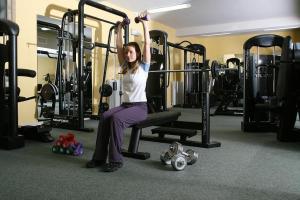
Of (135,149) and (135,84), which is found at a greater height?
(135,84)

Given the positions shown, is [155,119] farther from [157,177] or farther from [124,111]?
[157,177]

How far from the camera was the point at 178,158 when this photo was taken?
7.84ft

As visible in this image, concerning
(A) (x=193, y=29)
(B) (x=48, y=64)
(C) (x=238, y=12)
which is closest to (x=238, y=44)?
(A) (x=193, y=29)

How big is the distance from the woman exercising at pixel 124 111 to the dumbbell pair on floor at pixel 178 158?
39 centimetres

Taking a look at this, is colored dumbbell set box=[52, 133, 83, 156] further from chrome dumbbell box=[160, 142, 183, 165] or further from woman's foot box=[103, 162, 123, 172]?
chrome dumbbell box=[160, 142, 183, 165]

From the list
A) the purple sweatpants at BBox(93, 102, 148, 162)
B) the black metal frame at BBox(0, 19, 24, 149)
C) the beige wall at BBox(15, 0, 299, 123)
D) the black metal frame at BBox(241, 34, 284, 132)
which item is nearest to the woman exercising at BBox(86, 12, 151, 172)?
the purple sweatpants at BBox(93, 102, 148, 162)

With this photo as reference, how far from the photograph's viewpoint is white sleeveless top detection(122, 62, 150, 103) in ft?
8.75

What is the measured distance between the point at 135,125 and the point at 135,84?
0.38 metres

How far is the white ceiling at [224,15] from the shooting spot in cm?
709

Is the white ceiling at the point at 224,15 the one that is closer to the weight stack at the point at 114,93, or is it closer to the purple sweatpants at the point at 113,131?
the weight stack at the point at 114,93

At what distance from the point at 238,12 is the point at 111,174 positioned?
7056 mm

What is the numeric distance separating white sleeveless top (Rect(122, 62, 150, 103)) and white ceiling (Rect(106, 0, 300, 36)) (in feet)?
14.9

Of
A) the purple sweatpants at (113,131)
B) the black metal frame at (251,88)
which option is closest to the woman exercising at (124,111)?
the purple sweatpants at (113,131)

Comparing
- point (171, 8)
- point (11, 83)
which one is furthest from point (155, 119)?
point (171, 8)
